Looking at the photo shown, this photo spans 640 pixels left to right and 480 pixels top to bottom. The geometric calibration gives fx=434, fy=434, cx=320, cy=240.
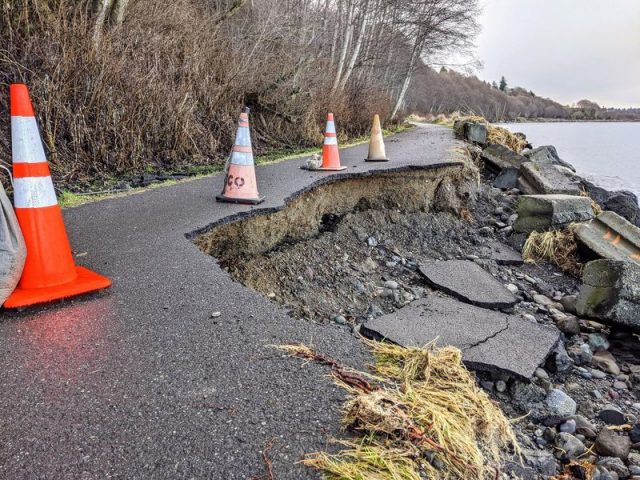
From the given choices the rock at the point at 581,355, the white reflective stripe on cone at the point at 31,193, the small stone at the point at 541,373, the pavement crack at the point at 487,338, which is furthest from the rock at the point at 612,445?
the white reflective stripe on cone at the point at 31,193

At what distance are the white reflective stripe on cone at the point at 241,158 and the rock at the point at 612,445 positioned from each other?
3591mm

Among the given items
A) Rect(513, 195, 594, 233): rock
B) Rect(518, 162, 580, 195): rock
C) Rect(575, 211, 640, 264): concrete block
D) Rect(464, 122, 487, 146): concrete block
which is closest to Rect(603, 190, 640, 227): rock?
Rect(518, 162, 580, 195): rock

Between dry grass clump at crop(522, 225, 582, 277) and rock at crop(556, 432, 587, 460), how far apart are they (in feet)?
12.6

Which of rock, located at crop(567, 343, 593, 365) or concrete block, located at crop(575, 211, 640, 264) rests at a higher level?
concrete block, located at crop(575, 211, 640, 264)

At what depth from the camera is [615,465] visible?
215cm

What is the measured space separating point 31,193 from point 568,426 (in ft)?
11.0

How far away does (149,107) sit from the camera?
20.3 feet

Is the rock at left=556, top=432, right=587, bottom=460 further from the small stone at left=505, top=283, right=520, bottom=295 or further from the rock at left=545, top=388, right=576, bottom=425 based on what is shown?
the small stone at left=505, top=283, right=520, bottom=295

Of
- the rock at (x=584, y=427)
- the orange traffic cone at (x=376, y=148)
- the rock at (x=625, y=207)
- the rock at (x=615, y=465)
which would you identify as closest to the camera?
the rock at (x=615, y=465)

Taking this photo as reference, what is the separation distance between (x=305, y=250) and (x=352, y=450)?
9.99 feet

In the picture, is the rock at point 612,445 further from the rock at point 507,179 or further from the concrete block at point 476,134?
the concrete block at point 476,134

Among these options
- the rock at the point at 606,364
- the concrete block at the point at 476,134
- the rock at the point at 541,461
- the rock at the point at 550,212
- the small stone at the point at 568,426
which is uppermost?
the concrete block at the point at 476,134

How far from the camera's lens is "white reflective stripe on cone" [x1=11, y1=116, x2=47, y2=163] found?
2.50 metres

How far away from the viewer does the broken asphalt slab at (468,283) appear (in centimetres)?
396
